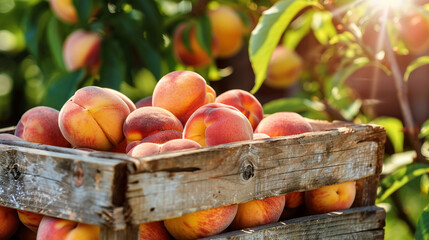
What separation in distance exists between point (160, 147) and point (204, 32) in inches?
39.7

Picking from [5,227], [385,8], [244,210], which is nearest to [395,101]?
[385,8]

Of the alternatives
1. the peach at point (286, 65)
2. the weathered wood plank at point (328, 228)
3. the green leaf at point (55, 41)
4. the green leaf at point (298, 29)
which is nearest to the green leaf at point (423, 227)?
the weathered wood plank at point (328, 228)

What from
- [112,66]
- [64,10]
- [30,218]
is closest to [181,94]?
[30,218]

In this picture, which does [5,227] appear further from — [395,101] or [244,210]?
[395,101]

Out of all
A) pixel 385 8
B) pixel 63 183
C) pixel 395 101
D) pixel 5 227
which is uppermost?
pixel 385 8

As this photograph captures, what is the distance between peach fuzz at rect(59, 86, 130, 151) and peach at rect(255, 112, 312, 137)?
0.85 ft

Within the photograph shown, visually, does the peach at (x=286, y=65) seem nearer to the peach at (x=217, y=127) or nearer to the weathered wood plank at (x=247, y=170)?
the weathered wood plank at (x=247, y=170)

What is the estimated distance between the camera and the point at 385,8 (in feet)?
4.57

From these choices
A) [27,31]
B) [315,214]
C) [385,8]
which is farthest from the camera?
[27,31]

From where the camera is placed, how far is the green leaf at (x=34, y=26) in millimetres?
1852

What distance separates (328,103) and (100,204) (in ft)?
3.40

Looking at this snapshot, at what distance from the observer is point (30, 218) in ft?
3.03

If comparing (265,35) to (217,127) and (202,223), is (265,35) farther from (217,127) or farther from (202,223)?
(202,223)

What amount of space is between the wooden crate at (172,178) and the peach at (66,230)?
0.04 m
